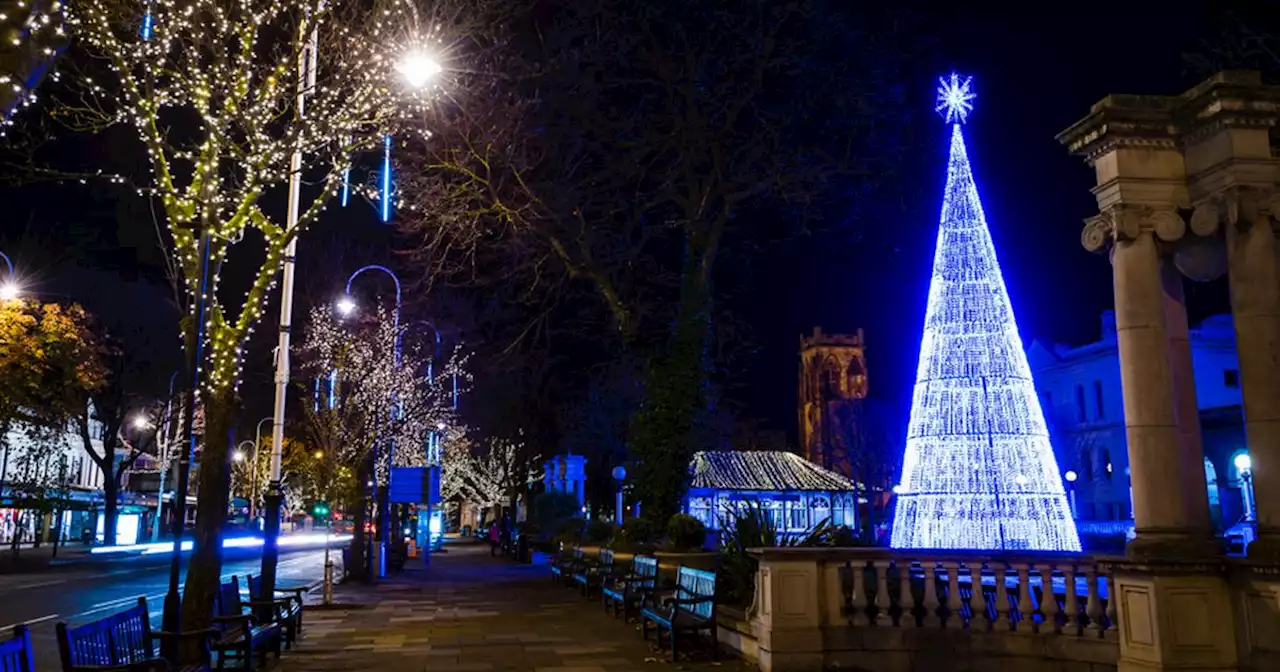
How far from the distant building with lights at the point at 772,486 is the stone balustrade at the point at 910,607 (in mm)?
23851

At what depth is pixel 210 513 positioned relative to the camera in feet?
37.4

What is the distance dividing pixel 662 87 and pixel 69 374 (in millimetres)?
23628

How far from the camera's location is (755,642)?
11.5m

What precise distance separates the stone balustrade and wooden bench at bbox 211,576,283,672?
19.8ft

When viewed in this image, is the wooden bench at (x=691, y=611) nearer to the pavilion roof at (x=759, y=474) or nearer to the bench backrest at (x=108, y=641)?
the bench backrest at (x=108, y=641)

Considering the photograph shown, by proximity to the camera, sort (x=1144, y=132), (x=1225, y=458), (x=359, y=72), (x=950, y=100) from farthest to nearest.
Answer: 1. (x=1225, y=458)
2. (x=950, y=100)
3. (x=359, y=72)
4. (x=1144, y=132)

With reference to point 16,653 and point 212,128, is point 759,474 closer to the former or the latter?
point 212,128

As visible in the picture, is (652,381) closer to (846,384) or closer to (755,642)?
(755,642)

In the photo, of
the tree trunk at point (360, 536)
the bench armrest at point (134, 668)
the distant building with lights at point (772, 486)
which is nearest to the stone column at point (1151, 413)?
the bench armrest at point (134, 668)

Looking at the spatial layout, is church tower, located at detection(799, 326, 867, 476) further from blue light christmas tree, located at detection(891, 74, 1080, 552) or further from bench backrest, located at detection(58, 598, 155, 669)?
bench backrest, located at detection(58, 598, 155, 669)

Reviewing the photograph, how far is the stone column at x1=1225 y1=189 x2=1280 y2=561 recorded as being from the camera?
934 cm

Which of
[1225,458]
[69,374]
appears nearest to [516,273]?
[69,374]

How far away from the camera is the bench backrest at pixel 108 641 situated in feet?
23.3

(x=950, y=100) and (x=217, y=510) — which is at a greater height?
(x=950, y=100)
